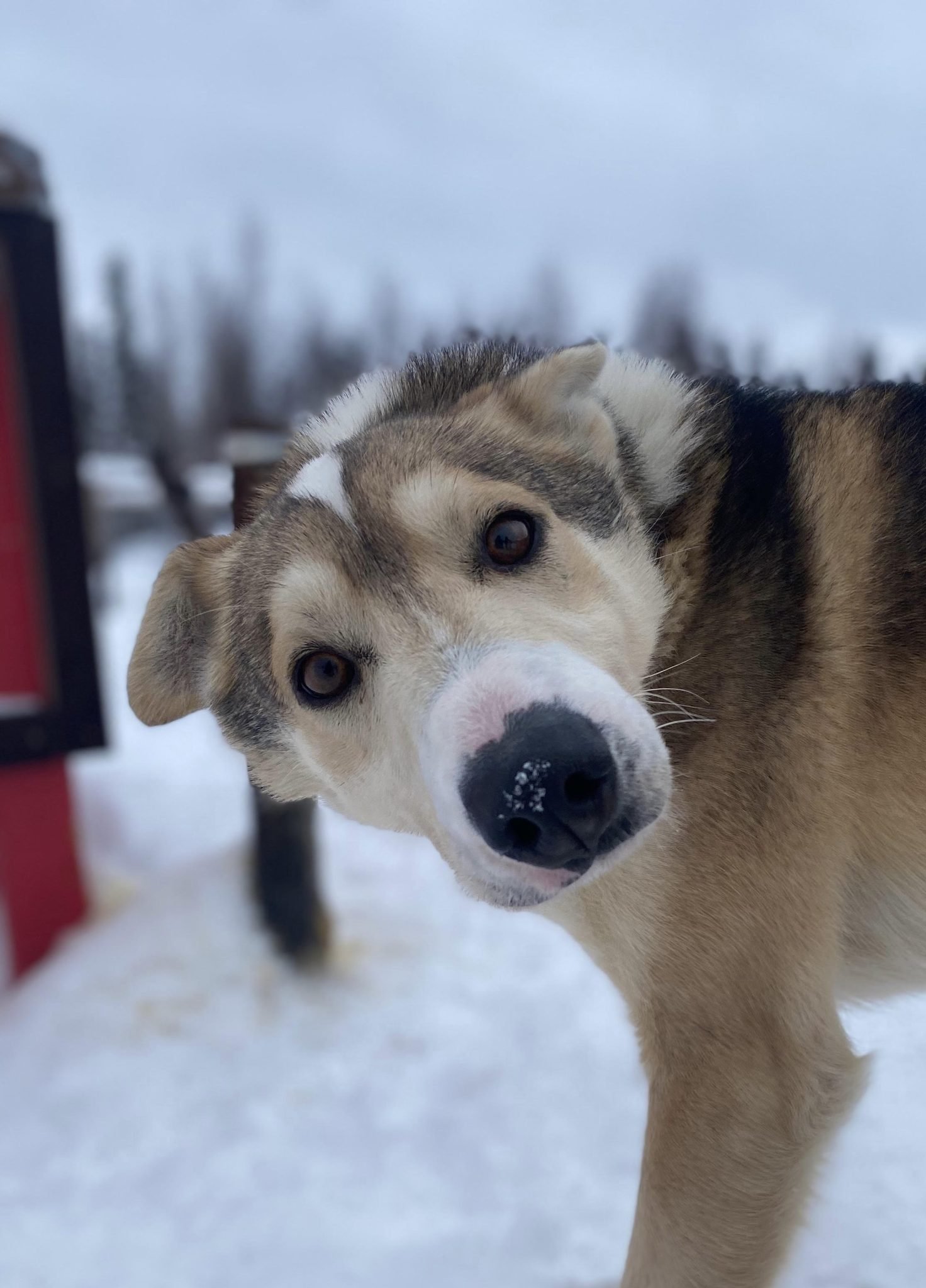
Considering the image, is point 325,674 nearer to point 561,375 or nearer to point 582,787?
point 582,787

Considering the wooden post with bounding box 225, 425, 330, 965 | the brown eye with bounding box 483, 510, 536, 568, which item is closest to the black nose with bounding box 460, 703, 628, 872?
the brown eye with bounding box 483, 510, 536, 568

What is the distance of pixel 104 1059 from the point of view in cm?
364

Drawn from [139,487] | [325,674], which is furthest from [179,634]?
[139,487]

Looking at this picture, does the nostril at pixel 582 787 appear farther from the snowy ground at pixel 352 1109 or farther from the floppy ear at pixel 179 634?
the floppy ear at pixel 179 634

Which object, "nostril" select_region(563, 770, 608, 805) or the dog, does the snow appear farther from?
"nostril" select_region(563, 770, 608, 805)

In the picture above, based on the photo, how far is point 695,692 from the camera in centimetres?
184

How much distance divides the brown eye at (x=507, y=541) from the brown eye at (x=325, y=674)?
0.37 m

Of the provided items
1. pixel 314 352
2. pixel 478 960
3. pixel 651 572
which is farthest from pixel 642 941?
pixel 314 352

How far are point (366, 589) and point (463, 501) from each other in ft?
0.86

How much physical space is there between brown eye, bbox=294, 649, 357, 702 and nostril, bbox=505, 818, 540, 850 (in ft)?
1.87

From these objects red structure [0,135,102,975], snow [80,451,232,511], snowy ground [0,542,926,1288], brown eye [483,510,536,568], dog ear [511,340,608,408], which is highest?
dog ear [511,340,608,408]

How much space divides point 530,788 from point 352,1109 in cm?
260

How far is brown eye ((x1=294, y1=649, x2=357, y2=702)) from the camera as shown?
1.82 meters

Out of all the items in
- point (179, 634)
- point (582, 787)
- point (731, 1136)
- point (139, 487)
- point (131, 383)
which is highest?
point (582, 787)
